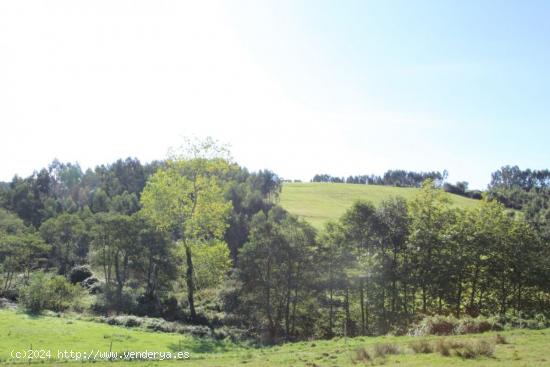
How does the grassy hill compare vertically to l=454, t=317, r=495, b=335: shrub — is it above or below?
above

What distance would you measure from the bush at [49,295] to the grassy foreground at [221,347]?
4187 mm

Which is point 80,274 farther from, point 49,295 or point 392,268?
point 392,268

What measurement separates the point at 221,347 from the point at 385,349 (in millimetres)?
12564

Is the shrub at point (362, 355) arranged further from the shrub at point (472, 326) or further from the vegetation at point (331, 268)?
the vegetation at point (331, 268)

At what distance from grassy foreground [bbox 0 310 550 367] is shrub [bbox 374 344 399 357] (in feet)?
0.98

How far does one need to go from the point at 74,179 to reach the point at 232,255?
385 feet

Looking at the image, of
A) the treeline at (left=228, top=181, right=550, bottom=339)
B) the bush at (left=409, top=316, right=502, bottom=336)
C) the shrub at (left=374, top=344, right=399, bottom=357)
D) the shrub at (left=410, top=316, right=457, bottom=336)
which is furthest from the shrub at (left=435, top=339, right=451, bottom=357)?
the treeline at (left=228, top=181, right=550, bottom=339)

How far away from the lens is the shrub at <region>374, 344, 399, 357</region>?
76.2 feet

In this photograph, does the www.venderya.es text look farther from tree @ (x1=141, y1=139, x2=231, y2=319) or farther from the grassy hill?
the grassy hill

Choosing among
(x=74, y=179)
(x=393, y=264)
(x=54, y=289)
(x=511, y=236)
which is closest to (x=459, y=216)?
(x=511, y=236)

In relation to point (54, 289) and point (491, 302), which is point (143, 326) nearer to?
point (54, 289)

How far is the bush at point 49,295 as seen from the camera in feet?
133

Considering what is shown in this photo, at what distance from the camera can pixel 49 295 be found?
4247cm

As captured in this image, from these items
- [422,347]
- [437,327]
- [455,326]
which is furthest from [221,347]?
[455,326]
